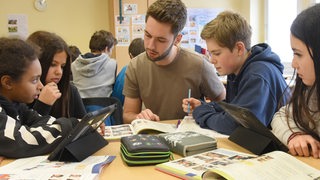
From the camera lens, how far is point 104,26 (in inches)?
178

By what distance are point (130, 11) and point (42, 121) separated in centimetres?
322

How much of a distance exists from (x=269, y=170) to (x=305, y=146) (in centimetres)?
29

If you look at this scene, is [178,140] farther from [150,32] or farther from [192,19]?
[192,19]

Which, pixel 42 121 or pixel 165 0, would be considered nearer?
pixel 42 121

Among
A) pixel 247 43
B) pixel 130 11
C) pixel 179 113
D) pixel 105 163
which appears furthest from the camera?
pixel 130 11

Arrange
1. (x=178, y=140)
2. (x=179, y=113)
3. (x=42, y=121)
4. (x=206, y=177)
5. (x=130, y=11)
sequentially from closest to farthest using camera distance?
(x=206, y=177)
(x=178, y=140)
(x=42, y=121)
(x=179, y=113)
(x=130, y=11)

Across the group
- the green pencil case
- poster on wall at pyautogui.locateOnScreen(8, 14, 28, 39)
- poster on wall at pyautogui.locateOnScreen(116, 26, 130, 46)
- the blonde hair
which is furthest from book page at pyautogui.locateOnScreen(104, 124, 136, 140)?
poster on wall at pyautogui.locateOnScreen(8, 14, 28, 39)

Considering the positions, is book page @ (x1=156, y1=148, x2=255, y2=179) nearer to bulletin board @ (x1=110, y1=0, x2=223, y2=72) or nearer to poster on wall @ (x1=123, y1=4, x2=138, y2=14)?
bulletin board @ (x1=110, y1=0, x2=223, y2=72)

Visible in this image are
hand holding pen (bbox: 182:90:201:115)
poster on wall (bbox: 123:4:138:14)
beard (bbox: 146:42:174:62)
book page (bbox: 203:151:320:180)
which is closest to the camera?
book page (bbox: 203:151:320:180)

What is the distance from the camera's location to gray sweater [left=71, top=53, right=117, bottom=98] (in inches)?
108

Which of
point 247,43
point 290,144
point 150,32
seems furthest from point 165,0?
point 290,144

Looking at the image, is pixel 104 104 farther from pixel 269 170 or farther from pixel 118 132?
pixel 269 170

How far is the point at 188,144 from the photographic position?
3.57ft

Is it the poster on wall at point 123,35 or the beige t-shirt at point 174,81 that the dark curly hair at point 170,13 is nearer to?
the beige t-shirt at point 174,81
